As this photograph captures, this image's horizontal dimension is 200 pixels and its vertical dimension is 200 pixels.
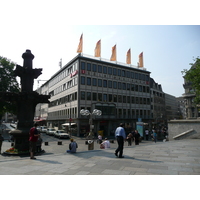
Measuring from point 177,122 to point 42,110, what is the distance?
62.4 metres

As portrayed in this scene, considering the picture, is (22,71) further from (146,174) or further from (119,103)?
(119,103)

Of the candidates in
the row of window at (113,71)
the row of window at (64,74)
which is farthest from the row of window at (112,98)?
the row of window at (64,74)

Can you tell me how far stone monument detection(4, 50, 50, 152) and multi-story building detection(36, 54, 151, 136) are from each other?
2805 cm

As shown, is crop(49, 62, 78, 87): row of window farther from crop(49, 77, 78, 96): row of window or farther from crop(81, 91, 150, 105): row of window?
crop(81, 91, 150, 105): row of window

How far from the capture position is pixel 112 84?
48125 millimetres

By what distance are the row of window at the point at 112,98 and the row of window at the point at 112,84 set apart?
2.27 m

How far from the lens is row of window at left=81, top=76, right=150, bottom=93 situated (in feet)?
144

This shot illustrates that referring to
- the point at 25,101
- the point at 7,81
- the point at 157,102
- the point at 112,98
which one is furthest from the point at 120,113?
the point at 25,101

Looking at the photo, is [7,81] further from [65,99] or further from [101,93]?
[101,93]

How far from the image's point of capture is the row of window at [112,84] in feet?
144

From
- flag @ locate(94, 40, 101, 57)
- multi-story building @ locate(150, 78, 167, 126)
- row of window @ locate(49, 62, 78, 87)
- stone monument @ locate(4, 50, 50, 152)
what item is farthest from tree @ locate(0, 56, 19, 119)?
multi-story building @ locate(150, 78, 167, 126)

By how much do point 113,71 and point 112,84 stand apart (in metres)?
3.45

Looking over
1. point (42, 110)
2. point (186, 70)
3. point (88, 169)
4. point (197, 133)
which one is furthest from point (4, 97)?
point (42, 110)

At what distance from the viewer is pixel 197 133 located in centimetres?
2083
